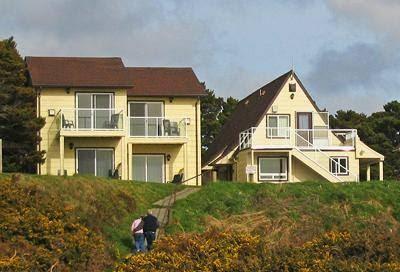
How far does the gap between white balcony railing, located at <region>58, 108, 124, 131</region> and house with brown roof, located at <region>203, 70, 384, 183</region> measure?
6537 millimetres

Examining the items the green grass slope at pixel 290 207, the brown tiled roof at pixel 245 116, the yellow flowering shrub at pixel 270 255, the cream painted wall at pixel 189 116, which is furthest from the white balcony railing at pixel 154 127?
the yellow flowering shrub at pixel 270 255

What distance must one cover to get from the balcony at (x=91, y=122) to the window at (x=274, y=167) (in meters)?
7.59

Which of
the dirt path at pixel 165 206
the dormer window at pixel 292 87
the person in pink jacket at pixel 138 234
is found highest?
the dormer window at pixel 292 87

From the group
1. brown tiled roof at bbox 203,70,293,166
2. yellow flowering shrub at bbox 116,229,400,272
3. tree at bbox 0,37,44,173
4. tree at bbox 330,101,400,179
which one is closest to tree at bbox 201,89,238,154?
tree at bbox 330,101,400,179

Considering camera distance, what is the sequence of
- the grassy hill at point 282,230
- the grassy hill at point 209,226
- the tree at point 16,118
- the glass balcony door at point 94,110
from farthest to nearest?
the glass balcony door at point 94,110, the tree at point 16,118, the grassy hill at point 209,226, the grassy hill at point 282,230

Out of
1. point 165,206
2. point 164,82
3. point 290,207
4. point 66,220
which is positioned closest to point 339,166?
point 164,82

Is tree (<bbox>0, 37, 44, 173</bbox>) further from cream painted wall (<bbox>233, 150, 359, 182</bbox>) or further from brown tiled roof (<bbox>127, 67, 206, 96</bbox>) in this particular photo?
cream painted wall (<bbox>233, 150, 359, 182</bbox>)

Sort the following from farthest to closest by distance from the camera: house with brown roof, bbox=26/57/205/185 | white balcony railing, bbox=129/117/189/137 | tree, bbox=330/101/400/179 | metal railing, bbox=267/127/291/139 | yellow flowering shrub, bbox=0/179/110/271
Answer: tree, bbox=330/101/400/179 → metal railing, bbox=267/127/291/139 → white balcony railing, bbox=129/117/189/137 → house with brown roof, bbox=26/57/205/185 → yellow flowering shrub, bbox=0/179/110/271

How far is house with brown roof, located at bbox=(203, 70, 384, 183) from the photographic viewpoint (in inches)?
1900

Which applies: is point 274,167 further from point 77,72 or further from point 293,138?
point 77,72

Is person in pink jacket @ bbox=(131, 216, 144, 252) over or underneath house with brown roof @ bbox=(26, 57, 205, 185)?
underneath

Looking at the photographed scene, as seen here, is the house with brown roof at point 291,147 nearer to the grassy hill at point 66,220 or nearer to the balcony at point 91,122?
the balcony at point 91,122

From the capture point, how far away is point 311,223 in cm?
3466

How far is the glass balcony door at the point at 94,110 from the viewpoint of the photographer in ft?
148
